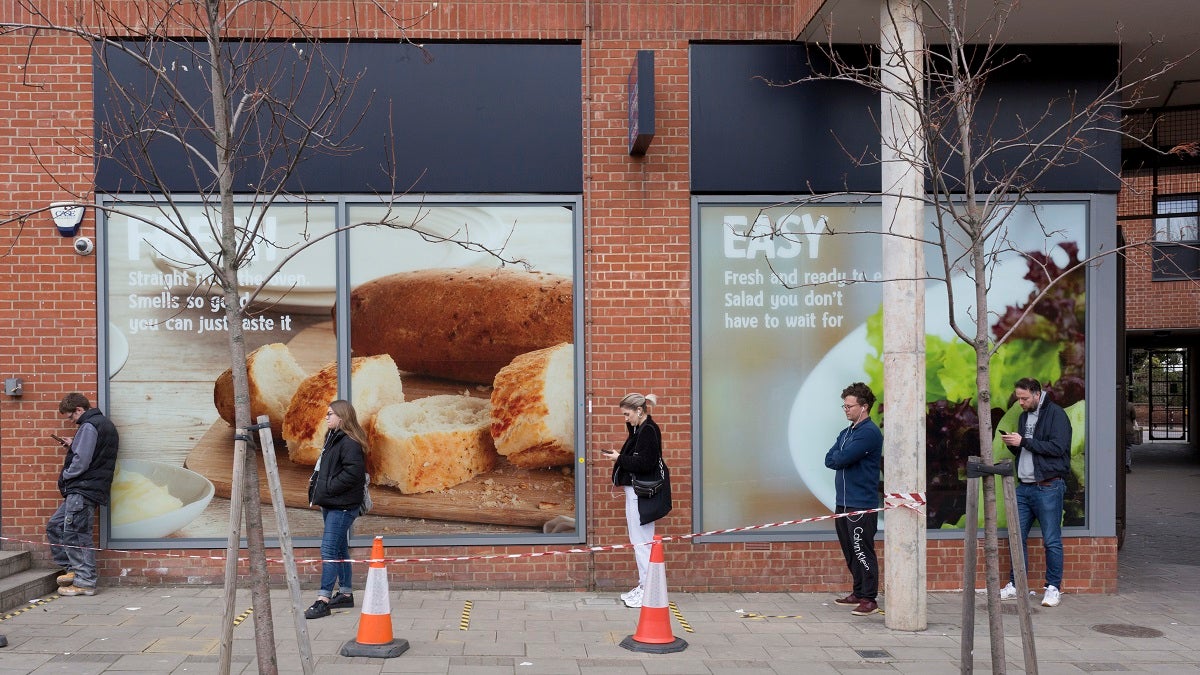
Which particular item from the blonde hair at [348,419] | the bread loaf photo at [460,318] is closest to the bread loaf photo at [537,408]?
the bread loaf photo at [460,318]

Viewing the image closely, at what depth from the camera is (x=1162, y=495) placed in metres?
17.9

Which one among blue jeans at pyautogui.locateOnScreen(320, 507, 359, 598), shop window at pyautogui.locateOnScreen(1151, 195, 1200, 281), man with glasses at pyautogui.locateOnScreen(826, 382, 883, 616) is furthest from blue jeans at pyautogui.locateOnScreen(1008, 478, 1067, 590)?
shop window at pyautogui.locateOnScreen(1151, 195, 1200, 281)

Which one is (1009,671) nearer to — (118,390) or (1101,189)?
(1101,189)

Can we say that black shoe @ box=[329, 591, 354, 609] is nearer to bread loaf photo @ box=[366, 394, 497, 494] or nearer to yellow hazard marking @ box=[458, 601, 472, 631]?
yellow hazard marking @ box=[458, 601, 472, 631]

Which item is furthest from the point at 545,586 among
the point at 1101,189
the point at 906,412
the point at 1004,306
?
the point at 1101,189

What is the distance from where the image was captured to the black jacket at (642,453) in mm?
8141

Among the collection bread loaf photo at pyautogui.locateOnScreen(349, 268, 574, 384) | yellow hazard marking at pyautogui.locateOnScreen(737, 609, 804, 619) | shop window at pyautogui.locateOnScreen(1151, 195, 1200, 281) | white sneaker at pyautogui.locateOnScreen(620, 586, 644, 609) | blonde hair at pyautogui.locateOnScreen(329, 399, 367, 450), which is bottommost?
yellow hazard marking at pyautogui.locateOnScreen(737, 609, 804, 619)

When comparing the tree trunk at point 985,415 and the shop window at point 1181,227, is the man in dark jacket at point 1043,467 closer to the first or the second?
the tree trunk at point 985,415

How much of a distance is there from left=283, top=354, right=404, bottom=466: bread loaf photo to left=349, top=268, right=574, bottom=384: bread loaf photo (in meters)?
0.14

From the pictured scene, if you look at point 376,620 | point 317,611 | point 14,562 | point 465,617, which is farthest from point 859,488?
point 14,562

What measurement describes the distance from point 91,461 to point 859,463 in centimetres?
629

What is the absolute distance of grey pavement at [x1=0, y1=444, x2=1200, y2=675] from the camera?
6707 mm

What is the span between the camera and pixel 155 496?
8953 mm

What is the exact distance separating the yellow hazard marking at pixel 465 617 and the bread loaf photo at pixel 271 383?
2290mm
